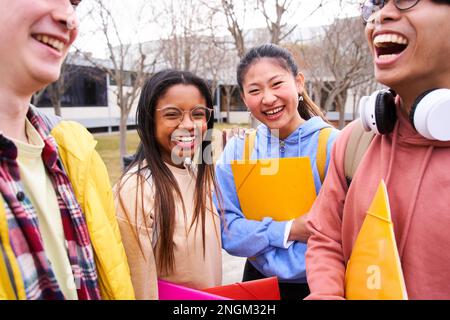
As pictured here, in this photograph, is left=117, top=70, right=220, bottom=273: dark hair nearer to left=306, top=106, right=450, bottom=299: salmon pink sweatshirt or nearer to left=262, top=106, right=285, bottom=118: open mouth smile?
left=262, top=106, right=285, bottom=118: open mouth smile

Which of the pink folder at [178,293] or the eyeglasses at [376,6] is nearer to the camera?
the eyeglasses at [376,6]

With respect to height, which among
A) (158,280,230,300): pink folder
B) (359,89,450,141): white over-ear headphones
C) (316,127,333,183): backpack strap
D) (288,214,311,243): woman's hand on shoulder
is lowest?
(158,280,230,300): pink folder

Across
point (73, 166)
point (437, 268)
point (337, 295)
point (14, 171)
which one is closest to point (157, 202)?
point (73, 166)

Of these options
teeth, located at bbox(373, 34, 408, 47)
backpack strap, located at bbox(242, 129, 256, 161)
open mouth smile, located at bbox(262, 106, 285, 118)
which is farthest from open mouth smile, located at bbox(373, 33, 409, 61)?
backpack strap, located at bbox(242, 129, 256, 161)

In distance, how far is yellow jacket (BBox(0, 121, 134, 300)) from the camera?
120 cm

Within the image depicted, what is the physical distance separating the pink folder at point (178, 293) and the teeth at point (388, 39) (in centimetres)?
107

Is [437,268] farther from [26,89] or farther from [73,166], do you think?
[26,89]

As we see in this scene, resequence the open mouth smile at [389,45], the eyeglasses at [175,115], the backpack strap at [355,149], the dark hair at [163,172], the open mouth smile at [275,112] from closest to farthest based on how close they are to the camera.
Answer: the open mouth smile at [389,45] → the backpack strap at [355,149] → the dark hair at [163,172] → the eyeglasses at [175,115] → the open mouth smile at [275,112]

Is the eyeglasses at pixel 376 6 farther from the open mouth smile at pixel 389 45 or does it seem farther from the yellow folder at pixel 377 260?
the yellow folder at pixel 377 260

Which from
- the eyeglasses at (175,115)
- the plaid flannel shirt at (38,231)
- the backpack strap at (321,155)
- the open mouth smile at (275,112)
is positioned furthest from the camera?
the open mouth smile at (275,112)

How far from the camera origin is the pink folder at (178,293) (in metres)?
1.43

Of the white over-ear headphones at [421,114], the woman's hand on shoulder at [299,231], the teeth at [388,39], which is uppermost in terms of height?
the teeth at [388,39]

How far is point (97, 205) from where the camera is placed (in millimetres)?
1220

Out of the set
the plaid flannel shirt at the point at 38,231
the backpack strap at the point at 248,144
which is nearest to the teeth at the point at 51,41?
the plaid flannel shirt at the point at 38,231
